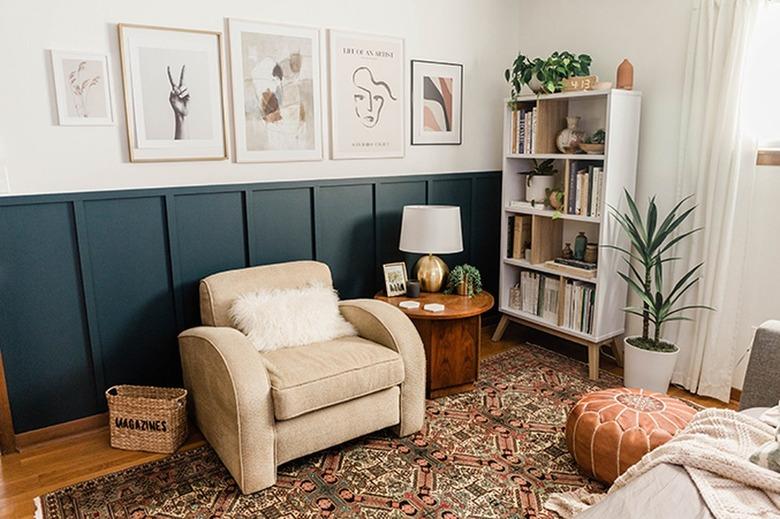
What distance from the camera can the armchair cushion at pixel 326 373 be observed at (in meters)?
2.32

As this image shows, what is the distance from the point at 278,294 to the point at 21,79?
1.47 metres

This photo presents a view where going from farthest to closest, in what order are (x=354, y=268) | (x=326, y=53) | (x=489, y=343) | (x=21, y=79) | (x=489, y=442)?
(x=489, y=343), (x=354, y=268), (x=326, y=53), (x=489, y=442), (x=21, y=79)

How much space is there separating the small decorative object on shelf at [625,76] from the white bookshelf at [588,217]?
0.06m

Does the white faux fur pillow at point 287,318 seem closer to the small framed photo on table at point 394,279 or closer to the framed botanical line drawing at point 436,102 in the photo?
the small framed photo on table at point 394,279

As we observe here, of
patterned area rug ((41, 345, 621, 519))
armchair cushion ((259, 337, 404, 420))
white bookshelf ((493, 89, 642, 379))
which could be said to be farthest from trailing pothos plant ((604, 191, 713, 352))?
armchair cushion ((259, 337, 404, 420))

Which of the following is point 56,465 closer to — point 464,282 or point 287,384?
point 287,384

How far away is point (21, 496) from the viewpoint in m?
2.34

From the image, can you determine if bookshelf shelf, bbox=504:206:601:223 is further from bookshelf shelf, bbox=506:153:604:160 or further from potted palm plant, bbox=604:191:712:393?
→ bookshelf shelf, bbox=506:153:604:160

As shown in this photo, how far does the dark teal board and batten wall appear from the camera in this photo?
8.68 ft

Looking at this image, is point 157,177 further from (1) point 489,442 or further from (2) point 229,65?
(1) point 489,442

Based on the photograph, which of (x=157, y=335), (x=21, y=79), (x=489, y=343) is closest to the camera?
(x=21, y=79)

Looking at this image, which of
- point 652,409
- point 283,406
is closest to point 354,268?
point 283,406

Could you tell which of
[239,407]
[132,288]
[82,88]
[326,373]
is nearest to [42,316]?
[132,288]

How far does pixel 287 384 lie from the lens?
7.63 ft
